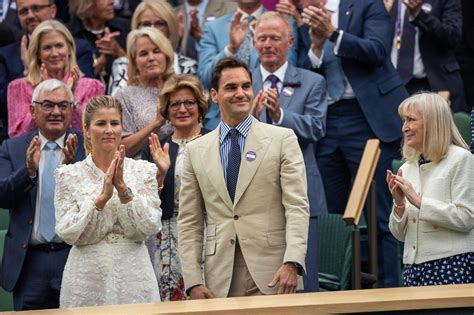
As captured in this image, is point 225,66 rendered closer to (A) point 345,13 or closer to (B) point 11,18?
(A) point 345,13

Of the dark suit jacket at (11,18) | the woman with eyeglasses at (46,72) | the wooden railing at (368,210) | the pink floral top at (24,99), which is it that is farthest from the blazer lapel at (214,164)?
the dark suit jacket at (11,18)

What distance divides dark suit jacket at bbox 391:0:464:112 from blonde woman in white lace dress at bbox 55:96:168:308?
3872 mm

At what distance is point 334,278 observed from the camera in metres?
10.6

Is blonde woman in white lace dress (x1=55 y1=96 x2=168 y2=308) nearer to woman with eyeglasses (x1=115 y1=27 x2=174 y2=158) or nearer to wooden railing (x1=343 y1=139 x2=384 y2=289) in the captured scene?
woman with eyeglasses (x1=115 y1=27 x2=174 y2=158)

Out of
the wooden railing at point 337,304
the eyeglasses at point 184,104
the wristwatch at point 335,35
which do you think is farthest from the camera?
the wristwatch at point 335,35

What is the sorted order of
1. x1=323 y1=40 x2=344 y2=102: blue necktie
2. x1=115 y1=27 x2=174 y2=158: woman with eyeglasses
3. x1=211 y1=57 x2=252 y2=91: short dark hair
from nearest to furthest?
x1=211 y1=57 x2=252 y2=91: short dark hair → x1=115 y1=27 x2=174 y2=158: woman with eyeglasses → x1=323 y1=40 x2=344 y2=102: blue necktie

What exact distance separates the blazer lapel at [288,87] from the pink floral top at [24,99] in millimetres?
1434

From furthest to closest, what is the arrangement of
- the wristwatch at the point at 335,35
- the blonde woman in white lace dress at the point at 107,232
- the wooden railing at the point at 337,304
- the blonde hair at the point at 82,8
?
1. the blonde hair at the point at 82,8
2. the wristwatch at the point at 335,35
3. the blonde woman in white lace dress at the point at 107,232
4. the wooden railing at the point at 337,304

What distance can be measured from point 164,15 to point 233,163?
10.9 ft

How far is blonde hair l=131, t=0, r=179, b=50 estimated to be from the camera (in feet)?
38.2

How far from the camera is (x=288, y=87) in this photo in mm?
10844

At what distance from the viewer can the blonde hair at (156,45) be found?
1073 centimetres

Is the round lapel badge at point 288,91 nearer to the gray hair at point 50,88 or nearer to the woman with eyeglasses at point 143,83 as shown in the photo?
the woman with eyeglasses at point 143,83

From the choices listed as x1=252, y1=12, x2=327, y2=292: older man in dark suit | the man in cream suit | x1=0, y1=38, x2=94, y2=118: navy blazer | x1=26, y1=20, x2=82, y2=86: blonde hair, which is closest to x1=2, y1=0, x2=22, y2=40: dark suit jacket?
x1=0, y1=38, x2=94, y2=118: navy blazer
